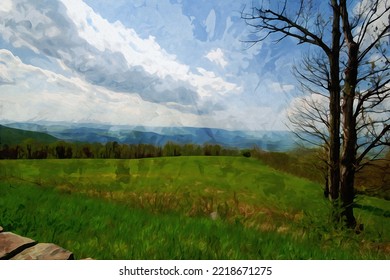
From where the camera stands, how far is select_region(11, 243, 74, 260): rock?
376cm

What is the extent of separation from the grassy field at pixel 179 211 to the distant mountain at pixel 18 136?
34cm

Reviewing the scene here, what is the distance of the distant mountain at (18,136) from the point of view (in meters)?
5.93

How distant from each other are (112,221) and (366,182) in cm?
399

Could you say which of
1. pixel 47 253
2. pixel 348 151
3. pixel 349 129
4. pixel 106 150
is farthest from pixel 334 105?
pixel 47 253

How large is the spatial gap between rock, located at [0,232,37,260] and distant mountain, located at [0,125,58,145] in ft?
7.66

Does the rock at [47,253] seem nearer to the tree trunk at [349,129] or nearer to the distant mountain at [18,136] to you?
the distant mountain at [18,136]

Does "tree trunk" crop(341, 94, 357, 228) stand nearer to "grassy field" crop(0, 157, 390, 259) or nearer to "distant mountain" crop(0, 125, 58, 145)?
"grassy field" crop(0, 157, 390, 259)

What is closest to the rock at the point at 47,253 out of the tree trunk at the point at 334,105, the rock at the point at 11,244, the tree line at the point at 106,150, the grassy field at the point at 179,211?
the rock at the point at 11,244

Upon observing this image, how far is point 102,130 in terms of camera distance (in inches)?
233

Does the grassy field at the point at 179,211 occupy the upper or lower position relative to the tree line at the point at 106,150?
lower

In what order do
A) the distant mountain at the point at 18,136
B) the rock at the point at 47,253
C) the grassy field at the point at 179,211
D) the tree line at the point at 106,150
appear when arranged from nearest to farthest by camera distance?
1. the rock at the point at 47,253
2. the grassy field at the point at 179,211
3. the distant mountain at the point at 18,136
4. the tree line at the point at 106,150

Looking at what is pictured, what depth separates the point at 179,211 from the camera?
18.2ft

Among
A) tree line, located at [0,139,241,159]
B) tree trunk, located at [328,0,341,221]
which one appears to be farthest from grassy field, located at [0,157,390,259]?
tree trunk, located at [328,0,341,221]
